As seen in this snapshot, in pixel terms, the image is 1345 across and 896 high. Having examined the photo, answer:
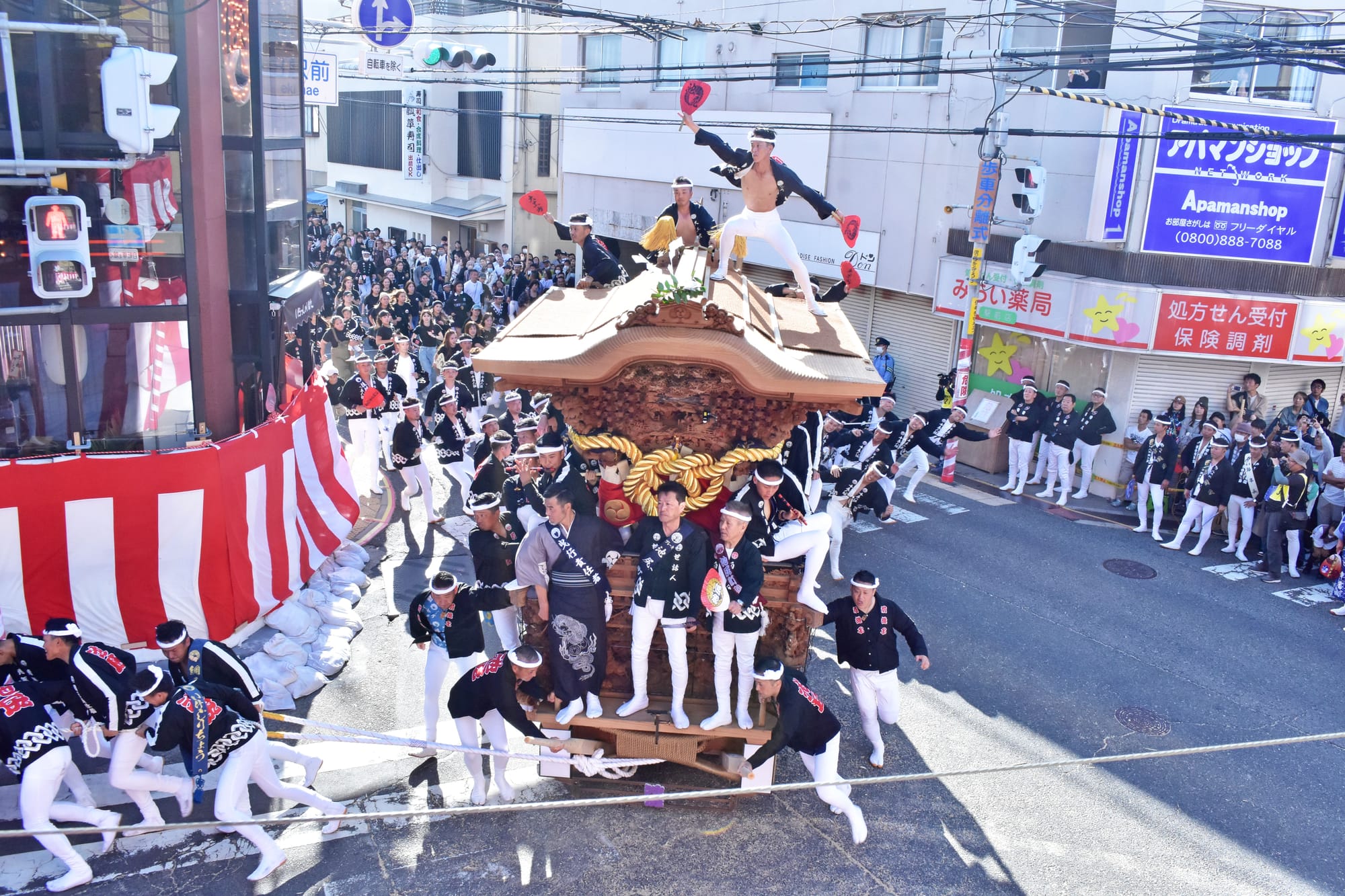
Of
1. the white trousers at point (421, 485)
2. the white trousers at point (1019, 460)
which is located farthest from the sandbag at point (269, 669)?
the white trousers at point (1019, 460)

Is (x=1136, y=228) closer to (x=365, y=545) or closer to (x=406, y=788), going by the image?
(x=365, y=545)

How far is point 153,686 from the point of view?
6.06 meters

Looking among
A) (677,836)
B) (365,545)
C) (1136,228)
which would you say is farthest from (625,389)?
(1136,228)

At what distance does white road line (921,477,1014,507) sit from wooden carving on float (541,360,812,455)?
8.27 meters

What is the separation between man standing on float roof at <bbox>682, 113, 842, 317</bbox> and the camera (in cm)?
781

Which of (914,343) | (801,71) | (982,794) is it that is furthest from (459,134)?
(982,794)

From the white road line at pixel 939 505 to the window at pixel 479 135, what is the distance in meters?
20.1

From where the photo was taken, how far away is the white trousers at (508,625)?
25.8 ft

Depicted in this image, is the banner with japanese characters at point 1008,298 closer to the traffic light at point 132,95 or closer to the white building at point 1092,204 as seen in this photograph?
the white building at point 1092,204

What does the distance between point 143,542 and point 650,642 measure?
4.60m

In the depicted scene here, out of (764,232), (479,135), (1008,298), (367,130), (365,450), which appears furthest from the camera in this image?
(367,130)

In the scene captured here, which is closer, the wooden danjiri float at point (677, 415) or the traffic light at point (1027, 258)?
the wooden danjiri float at point (677, 415)

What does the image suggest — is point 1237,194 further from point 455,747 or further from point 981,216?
point 455,747

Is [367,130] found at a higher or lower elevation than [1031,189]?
higher
